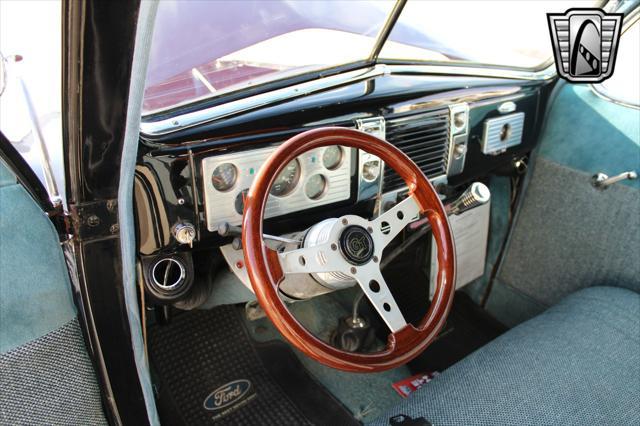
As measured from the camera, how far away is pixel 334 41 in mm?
1887

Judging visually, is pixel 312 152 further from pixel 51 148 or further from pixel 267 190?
pixel 51 148

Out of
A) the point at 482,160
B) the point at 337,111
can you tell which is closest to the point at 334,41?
the point at 337,111

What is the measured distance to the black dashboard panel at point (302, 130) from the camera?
1358 mm

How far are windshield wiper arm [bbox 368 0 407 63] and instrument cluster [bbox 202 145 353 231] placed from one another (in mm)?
525

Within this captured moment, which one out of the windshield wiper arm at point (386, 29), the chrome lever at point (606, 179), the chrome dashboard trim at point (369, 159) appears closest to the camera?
the chrome dashboard trim at point (369, 159)

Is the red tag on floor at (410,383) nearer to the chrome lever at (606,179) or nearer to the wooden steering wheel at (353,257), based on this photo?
the wooden steering wheel at (353,257)

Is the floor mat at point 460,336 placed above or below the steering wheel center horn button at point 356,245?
below

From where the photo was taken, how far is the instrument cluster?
145cm

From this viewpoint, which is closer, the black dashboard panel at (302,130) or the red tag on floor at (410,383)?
the black dashboard panel at (302,130)

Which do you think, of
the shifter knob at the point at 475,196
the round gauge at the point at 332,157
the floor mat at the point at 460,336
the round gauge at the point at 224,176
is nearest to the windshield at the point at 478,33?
the round gauge at the point at 332,157

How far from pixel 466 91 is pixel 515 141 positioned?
1.23 ft

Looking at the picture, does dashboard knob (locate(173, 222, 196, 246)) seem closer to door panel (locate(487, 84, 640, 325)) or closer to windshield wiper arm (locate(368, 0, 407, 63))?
windshield wiper arm (locate(368, 0, 407, 63))

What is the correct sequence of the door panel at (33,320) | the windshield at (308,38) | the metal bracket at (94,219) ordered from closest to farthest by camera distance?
the door panel at (33,320) → the metal bracket at (94,219) → the windshield at (308,38)

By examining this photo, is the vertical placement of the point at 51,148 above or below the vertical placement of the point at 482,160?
above
